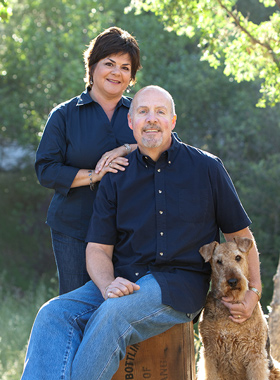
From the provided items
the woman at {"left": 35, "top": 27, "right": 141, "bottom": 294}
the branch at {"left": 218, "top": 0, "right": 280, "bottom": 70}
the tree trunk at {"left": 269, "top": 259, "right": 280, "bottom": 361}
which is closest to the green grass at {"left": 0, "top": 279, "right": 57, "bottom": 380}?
the tree trunk at {"left": 269, "top": 259, "right": 280, "bottom": 361}

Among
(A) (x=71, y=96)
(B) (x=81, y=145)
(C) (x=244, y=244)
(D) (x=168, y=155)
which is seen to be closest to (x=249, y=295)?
(C) (x=244, y=244)

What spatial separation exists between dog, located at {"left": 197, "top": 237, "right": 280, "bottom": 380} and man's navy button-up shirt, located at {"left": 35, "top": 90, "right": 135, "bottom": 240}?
35.6 inches

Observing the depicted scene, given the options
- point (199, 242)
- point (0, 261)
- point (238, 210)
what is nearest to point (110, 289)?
point (199, 242)

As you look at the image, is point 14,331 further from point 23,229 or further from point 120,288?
point 120,288

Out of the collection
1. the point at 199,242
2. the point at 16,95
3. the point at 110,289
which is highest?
the point at 16,95

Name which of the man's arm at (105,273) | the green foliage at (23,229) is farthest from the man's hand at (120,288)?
the green foliage at (23,229)

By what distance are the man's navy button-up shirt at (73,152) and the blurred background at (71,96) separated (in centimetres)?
563

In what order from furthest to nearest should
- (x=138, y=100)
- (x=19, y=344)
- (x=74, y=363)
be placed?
(x=19, y=344), (x=138, y=100), (x=74, y=363)

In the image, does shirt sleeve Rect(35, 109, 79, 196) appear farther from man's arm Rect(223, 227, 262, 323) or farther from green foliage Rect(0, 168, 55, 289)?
green foliage Rect(0, 168, 55, 289)

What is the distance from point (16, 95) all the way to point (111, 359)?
10.9 meters

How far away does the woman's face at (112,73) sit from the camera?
3.60m

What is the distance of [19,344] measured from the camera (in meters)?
8.01

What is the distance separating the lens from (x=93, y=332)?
278 centimetres

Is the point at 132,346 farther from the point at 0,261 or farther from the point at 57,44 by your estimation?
the point at 0,261
